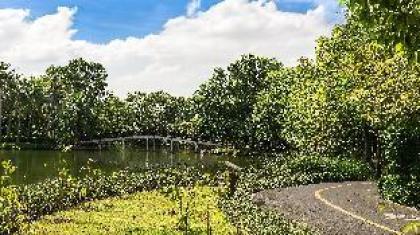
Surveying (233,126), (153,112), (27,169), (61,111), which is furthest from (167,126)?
(27,169)

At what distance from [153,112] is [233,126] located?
38527mm

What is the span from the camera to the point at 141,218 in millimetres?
23656

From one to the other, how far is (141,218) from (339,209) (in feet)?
28.3

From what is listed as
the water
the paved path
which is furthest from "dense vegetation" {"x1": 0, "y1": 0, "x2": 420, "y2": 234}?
the water

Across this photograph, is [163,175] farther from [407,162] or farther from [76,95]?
[76,95]

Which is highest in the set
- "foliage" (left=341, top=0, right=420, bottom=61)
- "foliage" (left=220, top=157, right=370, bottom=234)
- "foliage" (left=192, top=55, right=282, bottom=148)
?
"foliage" (left=192, top=55, right=282, bottom=148)

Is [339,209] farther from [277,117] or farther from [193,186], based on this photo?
[277,117]

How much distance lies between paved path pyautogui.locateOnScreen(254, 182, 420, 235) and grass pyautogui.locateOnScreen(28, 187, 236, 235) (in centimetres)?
325

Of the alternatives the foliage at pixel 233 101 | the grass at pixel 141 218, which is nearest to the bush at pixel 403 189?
the grass at pixel 141 218

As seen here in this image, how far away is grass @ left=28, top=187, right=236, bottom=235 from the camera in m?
20.3

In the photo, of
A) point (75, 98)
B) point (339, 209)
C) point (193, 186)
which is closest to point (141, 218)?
point (193, 186)

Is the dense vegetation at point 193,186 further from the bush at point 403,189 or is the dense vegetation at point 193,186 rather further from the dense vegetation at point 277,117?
the bush at point 403,189

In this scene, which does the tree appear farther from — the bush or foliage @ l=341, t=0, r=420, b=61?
foliage @ l=341, t=0, r=420, b=61

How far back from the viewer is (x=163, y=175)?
3644 centimetres
